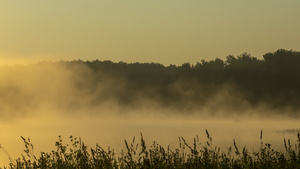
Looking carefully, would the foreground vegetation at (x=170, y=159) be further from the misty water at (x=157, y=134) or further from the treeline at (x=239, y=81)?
the treeline at (x=239, y=81)

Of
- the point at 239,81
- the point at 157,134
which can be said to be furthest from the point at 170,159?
the point at 239,81

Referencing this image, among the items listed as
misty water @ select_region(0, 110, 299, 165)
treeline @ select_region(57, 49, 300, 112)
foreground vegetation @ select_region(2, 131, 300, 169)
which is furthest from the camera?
treeline @ select_region(57, 49, 300, 112)

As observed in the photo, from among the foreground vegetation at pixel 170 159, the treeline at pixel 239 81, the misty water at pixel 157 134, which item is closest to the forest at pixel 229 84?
the treeline at pixel 239 81

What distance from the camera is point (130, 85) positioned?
196 meters

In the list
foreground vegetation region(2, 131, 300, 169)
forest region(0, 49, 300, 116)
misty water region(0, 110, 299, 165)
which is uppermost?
forest region(0, 49, 300, 116)

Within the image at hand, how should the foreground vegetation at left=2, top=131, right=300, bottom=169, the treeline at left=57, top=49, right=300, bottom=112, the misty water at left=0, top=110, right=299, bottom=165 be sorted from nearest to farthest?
the foreground vegetation at left=2, top=131, right=300, bottom=169
the misty water at left=0, top=110, right=299, bottom=165
the treeline at left=57, top=49, right=300, bottom=112

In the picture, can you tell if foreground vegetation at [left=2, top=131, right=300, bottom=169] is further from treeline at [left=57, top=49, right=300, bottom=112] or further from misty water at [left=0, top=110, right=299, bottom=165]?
treeline at [left=57, top=49, right=300, bottom=112]

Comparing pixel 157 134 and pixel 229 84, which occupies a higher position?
pixel 229 84

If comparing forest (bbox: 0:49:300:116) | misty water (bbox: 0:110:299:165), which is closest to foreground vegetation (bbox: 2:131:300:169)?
misty water (bbox: 0:110:299:165)

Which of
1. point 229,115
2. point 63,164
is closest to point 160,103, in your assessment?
point 229,115

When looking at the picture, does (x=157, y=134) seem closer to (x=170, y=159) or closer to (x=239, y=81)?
(x=239, y=81)

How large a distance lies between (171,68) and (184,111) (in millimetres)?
24405

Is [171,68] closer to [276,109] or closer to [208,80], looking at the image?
[208,80]

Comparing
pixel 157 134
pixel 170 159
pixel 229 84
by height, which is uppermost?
pixel 229 84
